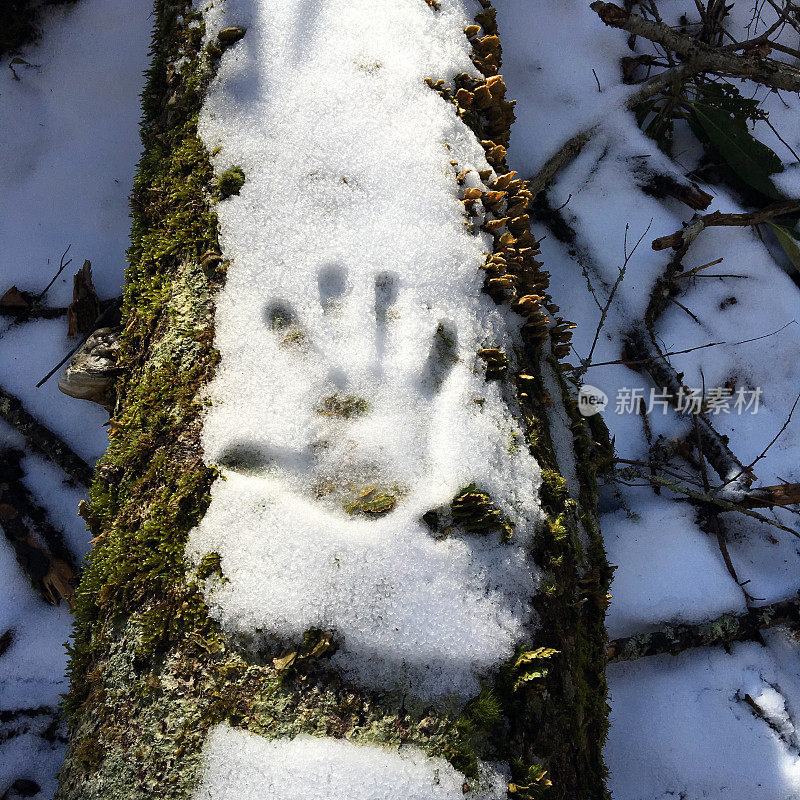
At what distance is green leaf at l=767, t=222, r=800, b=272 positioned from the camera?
12.0 feet

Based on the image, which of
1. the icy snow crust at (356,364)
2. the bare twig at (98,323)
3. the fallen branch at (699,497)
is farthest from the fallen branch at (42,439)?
the fallen branch at (699,497)

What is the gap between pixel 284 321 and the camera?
203cm

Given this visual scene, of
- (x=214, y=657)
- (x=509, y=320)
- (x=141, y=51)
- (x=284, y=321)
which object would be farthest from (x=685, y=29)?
(x=214, y=657)

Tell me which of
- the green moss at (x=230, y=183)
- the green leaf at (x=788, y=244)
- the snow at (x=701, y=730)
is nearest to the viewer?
the green moss at (x=230, y=183)

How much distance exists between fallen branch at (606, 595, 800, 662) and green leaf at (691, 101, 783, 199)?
2427 millimetres

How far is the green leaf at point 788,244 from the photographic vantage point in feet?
12.0

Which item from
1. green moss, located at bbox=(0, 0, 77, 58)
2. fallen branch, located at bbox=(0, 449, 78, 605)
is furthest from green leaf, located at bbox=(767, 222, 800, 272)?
green moss, located at bbox=(0, 0, 77, 58)

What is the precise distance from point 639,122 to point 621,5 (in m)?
0.81

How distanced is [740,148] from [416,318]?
2.90 meters

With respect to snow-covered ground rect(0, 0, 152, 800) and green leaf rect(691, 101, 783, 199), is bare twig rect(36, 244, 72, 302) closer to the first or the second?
snow-covered ground rect(0, 0, 152, 800)

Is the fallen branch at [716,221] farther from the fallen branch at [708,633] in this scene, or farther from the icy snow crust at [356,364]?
the fallen branch at [708,633]

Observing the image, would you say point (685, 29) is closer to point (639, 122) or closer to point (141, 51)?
point (639, 122)

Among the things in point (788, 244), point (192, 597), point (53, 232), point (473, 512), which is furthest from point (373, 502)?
point (788, 244)

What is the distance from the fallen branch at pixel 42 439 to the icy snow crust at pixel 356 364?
1.41 m
